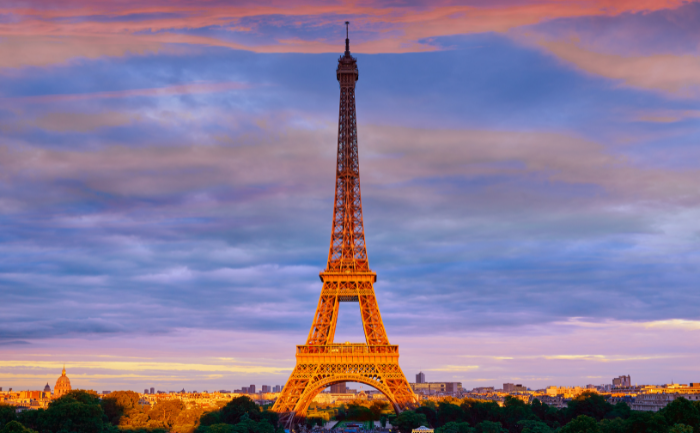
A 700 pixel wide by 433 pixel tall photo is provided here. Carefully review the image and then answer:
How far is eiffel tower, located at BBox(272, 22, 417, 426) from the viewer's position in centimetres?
8294

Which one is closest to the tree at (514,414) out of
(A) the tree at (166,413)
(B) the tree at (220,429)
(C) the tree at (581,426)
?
(C) the tree at (581,426)

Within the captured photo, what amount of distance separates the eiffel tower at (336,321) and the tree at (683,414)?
106ft

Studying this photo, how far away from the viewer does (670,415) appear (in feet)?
192

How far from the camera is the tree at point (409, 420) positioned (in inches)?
3278

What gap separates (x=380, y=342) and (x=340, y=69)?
37.4 metres

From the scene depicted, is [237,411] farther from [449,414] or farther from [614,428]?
[614,428]

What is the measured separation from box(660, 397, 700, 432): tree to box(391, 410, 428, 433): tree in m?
31.8

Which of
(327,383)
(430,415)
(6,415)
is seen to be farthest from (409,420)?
(6,415)

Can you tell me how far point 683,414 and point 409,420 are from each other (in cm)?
3419

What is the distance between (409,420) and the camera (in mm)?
83375

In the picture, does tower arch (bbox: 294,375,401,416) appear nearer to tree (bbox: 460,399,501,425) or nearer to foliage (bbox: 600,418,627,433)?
tree (bbox: 460,399,501,425)

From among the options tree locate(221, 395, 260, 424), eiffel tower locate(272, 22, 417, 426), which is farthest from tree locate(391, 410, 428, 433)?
tree locate(221, 395, 260, 424)

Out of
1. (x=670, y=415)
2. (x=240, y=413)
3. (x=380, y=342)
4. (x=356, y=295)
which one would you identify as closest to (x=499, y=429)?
(x=380, y=342)

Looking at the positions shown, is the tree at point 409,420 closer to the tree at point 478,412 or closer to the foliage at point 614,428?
the tree at point 478,412
